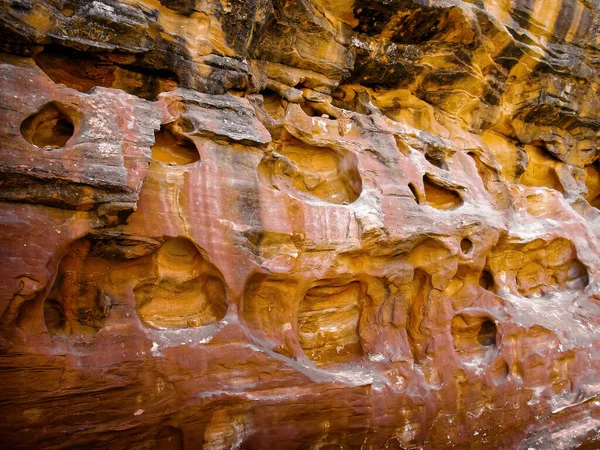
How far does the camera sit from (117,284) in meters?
5.03

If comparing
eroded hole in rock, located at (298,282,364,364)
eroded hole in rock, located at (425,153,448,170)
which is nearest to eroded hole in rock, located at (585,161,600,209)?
eroded hole in rock, located at (425,153,448,170)

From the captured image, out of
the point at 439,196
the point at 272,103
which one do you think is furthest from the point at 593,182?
the point at 272,103

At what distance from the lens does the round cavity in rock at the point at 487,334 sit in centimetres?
741

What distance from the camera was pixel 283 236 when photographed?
5.84m

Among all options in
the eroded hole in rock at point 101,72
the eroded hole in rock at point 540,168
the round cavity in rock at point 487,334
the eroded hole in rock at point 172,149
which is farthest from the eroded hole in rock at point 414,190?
the eroded hole in rock at point 540,168

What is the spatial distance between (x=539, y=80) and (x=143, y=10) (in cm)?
834

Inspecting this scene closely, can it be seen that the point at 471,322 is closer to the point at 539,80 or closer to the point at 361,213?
the point at 361,213

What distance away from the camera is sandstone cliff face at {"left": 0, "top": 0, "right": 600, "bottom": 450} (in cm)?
451

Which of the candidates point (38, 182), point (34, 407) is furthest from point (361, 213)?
point (34, 407)

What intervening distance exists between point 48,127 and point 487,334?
7.28m

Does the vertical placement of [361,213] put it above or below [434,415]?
above

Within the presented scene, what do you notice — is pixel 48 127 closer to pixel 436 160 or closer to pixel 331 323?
pixel 331 323

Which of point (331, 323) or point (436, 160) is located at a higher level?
point (436, 160)

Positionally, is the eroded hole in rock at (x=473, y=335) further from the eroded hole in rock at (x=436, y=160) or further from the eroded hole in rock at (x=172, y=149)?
the eroded hole in rock at (x=172, y=149)
